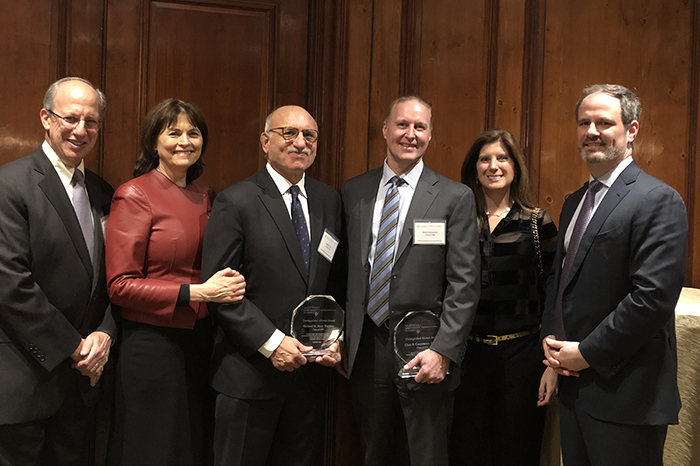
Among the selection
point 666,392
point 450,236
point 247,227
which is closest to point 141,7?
point 247,227

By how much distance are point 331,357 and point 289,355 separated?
0.59 ft

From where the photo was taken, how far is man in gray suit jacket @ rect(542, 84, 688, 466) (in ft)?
6.32

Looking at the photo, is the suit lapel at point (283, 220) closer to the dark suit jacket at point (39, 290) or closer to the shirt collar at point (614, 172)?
the dark suit jacket at point (39, 290)

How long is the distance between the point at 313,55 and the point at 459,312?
5.54 feet

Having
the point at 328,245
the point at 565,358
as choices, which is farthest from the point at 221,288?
the point at 565,358

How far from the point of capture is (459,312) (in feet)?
7.59

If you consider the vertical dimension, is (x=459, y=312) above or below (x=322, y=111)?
below

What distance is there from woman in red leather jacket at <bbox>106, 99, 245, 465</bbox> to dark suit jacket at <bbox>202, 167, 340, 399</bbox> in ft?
0.29

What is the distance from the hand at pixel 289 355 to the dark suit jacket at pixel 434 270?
0.78 ft

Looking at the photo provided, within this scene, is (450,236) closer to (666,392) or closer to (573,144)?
(666,392)

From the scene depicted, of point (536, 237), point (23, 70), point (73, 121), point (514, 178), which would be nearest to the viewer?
point (73, 121)

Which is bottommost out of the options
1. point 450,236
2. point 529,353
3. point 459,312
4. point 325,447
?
point 325,447

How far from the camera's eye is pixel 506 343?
2537mm

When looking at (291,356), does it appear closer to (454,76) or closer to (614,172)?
(614,172)
